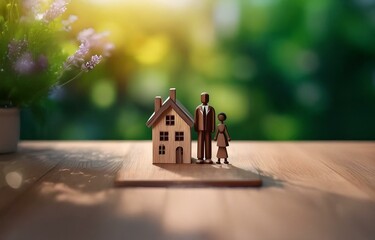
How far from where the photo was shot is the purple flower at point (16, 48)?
79.0 inches

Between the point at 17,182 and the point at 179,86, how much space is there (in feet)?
3.15

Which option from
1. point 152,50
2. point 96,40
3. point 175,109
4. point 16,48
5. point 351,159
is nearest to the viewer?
point 175,109

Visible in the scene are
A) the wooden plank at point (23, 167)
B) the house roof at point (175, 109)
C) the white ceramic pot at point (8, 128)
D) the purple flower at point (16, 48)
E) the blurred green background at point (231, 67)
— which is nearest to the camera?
the wooden plank at point (23, 167)

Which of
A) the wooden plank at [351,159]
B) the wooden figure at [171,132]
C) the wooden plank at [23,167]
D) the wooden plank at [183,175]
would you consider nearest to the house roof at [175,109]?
the wooden figure at [171,132]

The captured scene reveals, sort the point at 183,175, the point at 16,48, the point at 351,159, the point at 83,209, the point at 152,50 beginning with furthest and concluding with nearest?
the point at 152,50 → the point at 351,159 → the point at 16,48 → the point at 183,175 → the point at 83,209

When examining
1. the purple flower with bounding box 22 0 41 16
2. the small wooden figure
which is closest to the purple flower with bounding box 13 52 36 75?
the purple flower with bounding box 22 0 41 16

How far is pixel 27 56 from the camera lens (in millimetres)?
2051

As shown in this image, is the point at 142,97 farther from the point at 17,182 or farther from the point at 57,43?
the point at 17,182

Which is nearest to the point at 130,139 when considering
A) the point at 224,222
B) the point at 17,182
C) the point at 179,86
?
the point at 179,86

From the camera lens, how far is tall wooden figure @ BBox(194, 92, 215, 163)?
192 centimetres

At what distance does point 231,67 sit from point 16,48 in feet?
2.95

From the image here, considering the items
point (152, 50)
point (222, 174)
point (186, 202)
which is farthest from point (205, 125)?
point (152, 50)

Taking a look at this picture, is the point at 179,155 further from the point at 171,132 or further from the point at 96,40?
the point at 96,40

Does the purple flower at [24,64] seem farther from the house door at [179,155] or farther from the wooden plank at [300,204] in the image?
the wooden plank at [300,204]
